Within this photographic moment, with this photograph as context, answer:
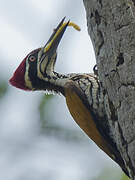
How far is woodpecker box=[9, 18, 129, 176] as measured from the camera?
3451mm

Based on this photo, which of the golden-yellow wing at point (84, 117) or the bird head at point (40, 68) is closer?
the golden-yellow wing at point (84, 117)

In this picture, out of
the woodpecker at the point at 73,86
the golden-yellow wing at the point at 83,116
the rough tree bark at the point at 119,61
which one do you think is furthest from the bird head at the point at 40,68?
the rough tree bark at the point at 119,61

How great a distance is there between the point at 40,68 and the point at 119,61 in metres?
1.89

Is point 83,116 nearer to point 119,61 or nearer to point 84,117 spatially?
point 84,117

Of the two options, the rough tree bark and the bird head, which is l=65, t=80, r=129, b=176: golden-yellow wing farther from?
the rough tree bark

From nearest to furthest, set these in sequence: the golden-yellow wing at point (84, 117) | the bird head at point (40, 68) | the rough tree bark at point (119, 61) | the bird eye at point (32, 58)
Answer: the rough tree bark at point (119, 61) → the golden-yellow wing at point (84, 117) → the bird head at point (40, 68) → the bird eye at point (32, 58)

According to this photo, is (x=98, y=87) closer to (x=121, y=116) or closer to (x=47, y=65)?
(x=47, y=65)

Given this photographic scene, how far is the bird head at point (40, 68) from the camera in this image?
13.3 feet

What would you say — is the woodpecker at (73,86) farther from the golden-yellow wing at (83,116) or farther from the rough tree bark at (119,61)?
the rough tree bark at (119,61)

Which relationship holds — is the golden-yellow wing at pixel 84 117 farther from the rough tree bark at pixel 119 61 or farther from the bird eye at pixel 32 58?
the rough tree bark at pixel 119 61

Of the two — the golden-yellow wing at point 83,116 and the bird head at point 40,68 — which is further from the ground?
the bird head at point 40,68

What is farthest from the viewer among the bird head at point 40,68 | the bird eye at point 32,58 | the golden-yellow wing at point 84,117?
the bird eye at point 32,58

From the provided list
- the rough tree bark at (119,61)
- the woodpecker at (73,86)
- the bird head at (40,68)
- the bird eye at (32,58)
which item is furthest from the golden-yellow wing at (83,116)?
the rough tree bark at (119,61)

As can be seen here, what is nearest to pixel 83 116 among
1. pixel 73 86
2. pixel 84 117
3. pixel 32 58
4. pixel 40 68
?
pixel 84 117
